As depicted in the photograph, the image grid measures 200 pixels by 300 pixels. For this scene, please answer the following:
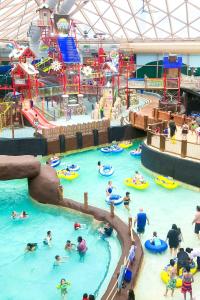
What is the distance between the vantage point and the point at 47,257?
16406 mm

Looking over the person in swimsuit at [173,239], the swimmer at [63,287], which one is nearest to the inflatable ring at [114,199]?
the person in swimsuit at [173,239]

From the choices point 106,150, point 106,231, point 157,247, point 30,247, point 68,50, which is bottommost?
point 30,247

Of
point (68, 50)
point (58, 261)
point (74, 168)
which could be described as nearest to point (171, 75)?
point (68, 50)

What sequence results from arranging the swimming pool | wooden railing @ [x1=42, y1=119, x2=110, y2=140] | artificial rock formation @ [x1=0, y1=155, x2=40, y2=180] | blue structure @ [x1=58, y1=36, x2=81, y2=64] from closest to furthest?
the swimming pool < artificial rock formation @ [x1=0, y1=155, x2=40, y2=180] < wooden railing @ [x1=42, y1=119, x2=110, y2=140] < blue structure @ [x1=58, y1=36, x2=81, y2=64]

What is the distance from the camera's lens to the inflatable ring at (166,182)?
2214 centimetres

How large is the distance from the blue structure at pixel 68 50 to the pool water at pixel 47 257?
23.9 meters

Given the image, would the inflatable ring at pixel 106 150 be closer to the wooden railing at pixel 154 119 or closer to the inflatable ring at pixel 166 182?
the wooden railing at pixel 154 119

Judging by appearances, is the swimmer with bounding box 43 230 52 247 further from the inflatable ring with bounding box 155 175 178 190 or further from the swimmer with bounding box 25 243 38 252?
the inflatable ring with bounding box 155 175 178 190

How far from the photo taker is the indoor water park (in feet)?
46.5

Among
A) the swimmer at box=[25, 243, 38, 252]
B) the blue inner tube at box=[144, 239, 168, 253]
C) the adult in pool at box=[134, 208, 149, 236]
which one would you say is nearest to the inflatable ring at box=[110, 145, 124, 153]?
the adult in pool at box=[134, 208, 149, 236]

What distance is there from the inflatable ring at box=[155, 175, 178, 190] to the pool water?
18.4ft

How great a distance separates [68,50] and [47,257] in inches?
1193

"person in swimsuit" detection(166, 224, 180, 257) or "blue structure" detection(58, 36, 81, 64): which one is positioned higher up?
"blue structure" detection(58, 36, 81, 64)

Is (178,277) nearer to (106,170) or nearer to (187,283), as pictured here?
(187,283)
